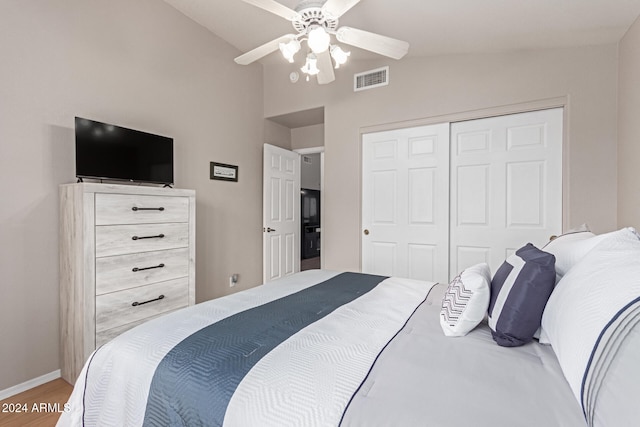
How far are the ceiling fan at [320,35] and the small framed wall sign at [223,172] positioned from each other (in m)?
1.38

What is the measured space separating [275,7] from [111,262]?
1.92m

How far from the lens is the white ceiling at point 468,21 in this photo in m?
2.06

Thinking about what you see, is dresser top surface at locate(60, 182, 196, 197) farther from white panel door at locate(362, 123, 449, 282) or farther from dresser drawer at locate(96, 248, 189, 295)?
white panel door at locate(362, 123, 449, 282)

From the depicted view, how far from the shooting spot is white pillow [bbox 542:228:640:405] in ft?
2.25

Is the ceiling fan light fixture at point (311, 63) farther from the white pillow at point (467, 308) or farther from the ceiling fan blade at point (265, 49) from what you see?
the white pillow at point (467, 308)

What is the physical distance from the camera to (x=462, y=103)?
9.62ft

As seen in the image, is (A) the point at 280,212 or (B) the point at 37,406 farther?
(A) the point at 280,212

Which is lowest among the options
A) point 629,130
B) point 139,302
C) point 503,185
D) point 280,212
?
point 139,302

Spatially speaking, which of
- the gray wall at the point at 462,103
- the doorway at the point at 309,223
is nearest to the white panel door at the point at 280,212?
the gray wall at the point at 462,103

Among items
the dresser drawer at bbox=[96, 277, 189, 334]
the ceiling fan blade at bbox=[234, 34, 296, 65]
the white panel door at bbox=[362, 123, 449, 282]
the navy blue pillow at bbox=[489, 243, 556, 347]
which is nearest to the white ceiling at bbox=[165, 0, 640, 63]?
the ceiling fan blade at bbox=[234, 34, 296, 65]

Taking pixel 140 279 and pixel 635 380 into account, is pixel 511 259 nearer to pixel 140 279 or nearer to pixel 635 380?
pixel 635 380

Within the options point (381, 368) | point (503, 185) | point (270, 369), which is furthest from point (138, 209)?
point (503, 185)

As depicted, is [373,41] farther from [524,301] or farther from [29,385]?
[29,385]

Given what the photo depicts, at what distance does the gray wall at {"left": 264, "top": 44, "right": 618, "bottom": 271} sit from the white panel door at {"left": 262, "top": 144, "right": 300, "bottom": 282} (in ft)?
2.18
